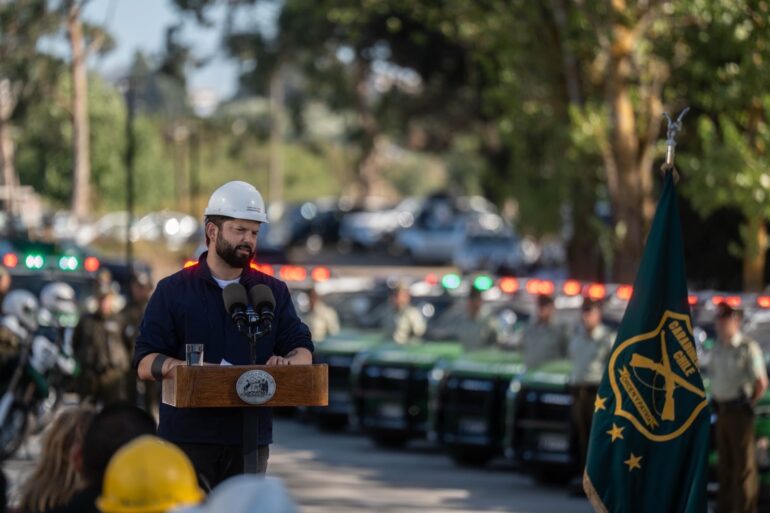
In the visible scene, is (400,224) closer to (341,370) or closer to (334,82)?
(334,82)

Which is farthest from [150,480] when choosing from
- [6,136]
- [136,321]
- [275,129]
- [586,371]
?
[275,129]

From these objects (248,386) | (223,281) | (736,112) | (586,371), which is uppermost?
(736,112)

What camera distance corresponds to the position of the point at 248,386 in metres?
7.17

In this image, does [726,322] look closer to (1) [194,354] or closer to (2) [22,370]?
(2) [22,370]

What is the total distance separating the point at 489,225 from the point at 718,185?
46.5 meters

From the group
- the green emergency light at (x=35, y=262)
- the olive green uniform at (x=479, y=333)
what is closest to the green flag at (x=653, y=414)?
the olive green uniform at (x=479, y=333)

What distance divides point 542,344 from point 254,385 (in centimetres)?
1056

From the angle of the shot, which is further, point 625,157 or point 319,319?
point 625,157

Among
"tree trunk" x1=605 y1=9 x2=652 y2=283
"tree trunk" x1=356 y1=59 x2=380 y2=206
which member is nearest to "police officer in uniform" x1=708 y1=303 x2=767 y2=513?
"tree trunk" x1=605 y1=9 x2=652 y2=283

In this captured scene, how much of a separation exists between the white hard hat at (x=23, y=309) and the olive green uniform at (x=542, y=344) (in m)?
4.62

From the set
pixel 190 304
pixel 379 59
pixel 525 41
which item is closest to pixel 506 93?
pixel 525 41

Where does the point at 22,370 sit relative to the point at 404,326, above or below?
below

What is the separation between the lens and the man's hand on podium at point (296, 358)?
7.49 meters

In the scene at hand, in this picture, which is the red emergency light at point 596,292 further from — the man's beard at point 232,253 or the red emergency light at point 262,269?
the man's beard at point 232,253
